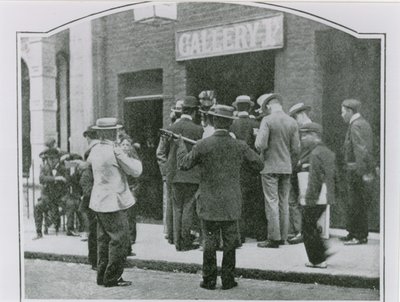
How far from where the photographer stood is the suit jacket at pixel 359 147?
675 centimetres

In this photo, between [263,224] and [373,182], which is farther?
[263,224]

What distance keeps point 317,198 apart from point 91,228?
7.23 feet

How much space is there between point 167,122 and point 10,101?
8.27 ft

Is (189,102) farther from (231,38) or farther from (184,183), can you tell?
(231,38)

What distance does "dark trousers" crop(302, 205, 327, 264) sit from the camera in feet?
21.4

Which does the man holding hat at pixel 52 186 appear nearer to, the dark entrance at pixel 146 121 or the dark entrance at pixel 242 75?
the dark entrance at pixel 146 121

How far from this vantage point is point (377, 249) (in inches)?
257

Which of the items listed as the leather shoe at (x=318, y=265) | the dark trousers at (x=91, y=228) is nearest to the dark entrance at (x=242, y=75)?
the dark trousers at (x=91, y=228)

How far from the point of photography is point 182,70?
28.2ft

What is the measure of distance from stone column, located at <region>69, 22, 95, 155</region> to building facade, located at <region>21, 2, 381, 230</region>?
0.04 feet

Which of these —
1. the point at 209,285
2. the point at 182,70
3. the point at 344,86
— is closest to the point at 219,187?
the point at 209,285

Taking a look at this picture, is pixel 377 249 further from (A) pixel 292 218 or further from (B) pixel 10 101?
(B) pixel 10 101

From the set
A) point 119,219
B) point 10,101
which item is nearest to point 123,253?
point 119,219

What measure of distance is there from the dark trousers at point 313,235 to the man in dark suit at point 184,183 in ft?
4.51
